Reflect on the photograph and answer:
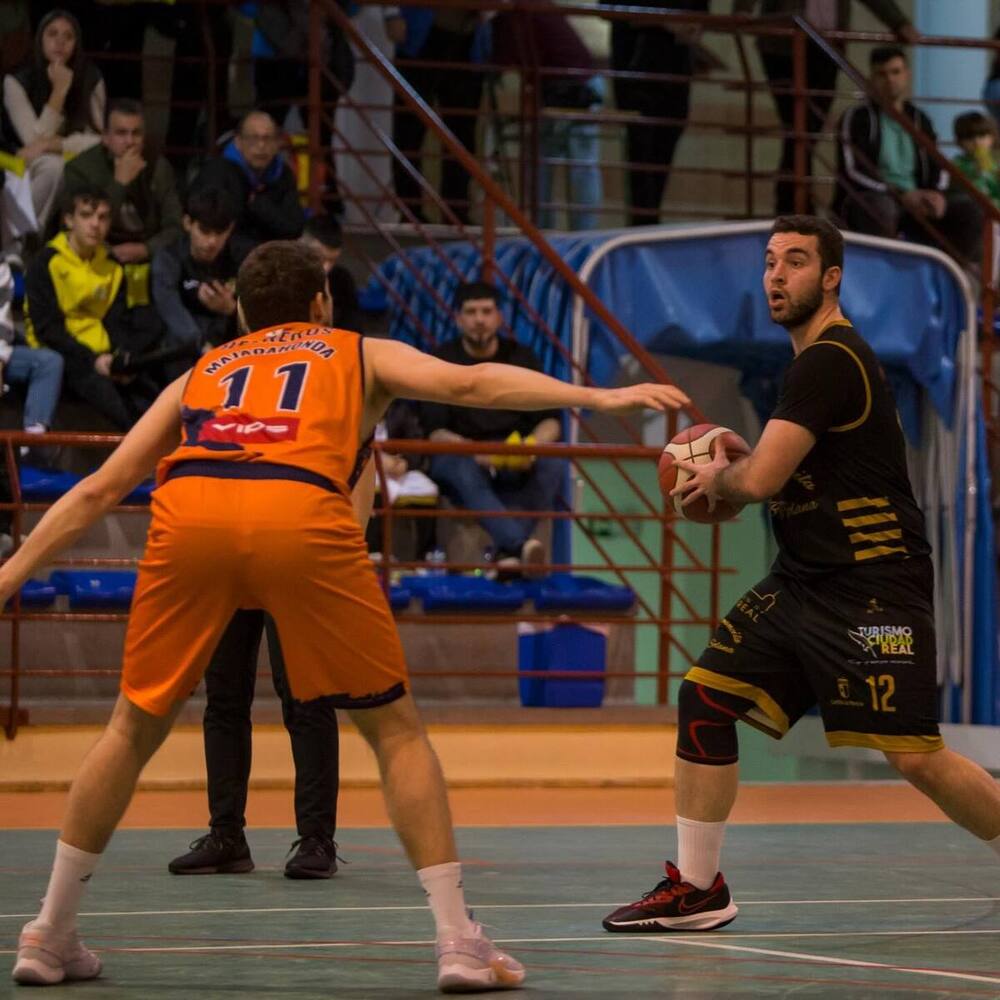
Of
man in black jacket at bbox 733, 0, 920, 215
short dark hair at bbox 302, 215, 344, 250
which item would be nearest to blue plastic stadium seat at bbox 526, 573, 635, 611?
short dark hair at bbox 302, 215, 344, 250

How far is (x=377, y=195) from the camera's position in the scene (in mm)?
13180

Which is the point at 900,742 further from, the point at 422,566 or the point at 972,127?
the point at 972,127

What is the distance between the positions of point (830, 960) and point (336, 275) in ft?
20.8

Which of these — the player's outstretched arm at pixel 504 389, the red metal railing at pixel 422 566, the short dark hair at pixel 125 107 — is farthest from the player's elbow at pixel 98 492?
the short dark hair at pixel 125 107

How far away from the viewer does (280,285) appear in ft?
15.0

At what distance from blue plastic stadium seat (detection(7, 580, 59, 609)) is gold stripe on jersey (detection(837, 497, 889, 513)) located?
16.5 feet

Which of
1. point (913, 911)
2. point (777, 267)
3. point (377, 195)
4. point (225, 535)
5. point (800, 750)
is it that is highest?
point (377, 195)

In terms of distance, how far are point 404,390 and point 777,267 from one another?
130 centimetres

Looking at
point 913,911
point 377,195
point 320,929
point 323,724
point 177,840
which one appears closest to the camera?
point 320,929

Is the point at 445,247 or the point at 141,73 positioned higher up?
the point at 141,73

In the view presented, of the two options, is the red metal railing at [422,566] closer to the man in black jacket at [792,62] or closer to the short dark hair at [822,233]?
the short dark hair at [822,233]

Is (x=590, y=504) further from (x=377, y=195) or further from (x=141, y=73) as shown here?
(x=141, y=73)

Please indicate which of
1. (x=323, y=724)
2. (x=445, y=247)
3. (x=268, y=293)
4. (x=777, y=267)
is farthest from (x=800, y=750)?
(x=268, y=293)

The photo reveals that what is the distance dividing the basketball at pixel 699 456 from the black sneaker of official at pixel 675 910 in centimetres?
90
